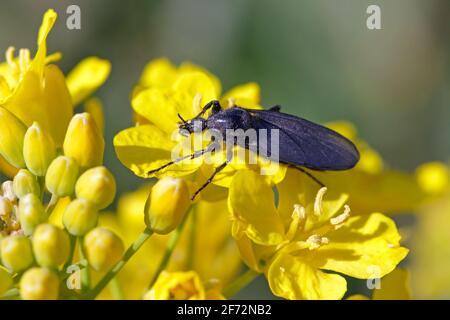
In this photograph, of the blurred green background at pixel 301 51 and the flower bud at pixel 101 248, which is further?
the blurred green background at pixel 301 51

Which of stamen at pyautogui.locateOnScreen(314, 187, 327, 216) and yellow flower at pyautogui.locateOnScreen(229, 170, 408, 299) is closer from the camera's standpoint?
yellow flower at pyautogui.locateOnScreen(229, 170, 408, 299)

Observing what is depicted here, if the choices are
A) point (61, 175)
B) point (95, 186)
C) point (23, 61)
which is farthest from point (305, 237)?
point (23, 61)

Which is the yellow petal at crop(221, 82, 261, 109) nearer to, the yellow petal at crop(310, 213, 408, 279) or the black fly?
the black fly

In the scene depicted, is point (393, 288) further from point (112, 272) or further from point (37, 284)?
point (37, 284)

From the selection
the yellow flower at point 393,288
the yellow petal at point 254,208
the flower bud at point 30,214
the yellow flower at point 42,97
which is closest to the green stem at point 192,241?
the yellow petal at point 254,208

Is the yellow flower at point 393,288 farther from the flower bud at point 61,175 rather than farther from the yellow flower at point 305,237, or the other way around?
the flower bud at point 61,175

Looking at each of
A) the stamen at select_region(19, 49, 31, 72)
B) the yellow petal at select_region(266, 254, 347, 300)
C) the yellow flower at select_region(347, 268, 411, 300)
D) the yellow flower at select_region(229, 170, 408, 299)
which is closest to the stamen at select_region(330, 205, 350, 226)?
the yellow flower at select_region(229, 170, 408, 299)
